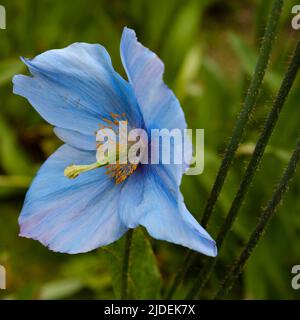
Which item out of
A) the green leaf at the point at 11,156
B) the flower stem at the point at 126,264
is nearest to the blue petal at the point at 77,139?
the flower stem at the point at 126,264

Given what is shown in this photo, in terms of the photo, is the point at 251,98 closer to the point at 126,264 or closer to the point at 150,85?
the point at 150,85

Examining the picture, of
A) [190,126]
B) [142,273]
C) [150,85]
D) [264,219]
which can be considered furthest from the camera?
[190,126]

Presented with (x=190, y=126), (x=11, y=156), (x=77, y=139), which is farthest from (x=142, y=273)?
(x=11, y=156)

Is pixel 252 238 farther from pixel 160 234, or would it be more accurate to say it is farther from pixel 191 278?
pixel 191 278

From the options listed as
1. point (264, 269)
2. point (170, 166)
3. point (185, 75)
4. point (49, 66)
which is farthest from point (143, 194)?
point (185, 75)

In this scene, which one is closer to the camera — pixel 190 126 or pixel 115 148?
pixel 115 148

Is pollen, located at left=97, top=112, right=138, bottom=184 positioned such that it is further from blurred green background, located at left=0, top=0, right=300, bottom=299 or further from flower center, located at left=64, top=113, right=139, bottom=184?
blurred green background, located at left=0, top=0, right=300, bottom=299
